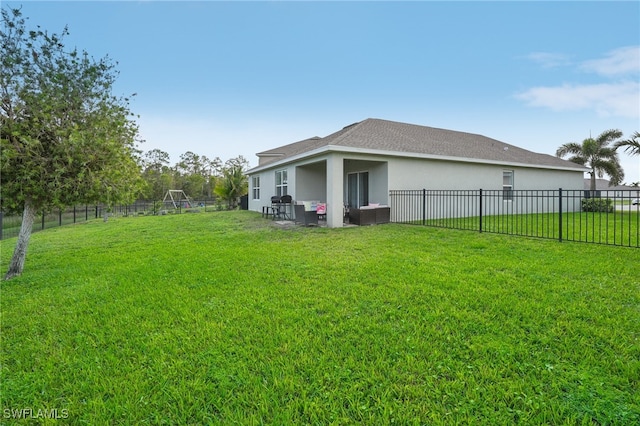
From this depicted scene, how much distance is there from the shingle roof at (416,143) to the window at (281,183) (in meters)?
0.92

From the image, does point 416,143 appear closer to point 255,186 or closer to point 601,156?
point 255,186

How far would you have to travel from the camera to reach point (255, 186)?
20.4 metres

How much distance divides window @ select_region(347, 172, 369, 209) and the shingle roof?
6.03ft

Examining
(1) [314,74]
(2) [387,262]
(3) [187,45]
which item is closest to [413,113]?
(1) [314,74]

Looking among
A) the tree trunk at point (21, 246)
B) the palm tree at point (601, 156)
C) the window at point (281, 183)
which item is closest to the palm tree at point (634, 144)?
the palm tree at point (601, 156)

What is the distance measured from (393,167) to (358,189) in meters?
2.34

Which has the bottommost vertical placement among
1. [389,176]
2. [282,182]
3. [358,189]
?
[358,189]

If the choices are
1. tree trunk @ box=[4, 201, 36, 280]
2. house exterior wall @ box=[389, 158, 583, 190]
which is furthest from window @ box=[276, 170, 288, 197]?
tree trunk @ box=[4, 201, 36, 280]

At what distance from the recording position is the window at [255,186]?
19.9 m

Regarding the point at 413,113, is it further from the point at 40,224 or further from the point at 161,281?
the point at 40,224

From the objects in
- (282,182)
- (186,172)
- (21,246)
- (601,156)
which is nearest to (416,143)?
(282,182)

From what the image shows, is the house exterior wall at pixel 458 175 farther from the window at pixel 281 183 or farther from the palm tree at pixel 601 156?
the palm tree at pixel 601 156

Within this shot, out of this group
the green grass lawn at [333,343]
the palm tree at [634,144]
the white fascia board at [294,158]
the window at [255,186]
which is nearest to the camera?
the green grass lawn at [333,343]

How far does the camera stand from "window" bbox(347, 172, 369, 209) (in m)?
12.9
